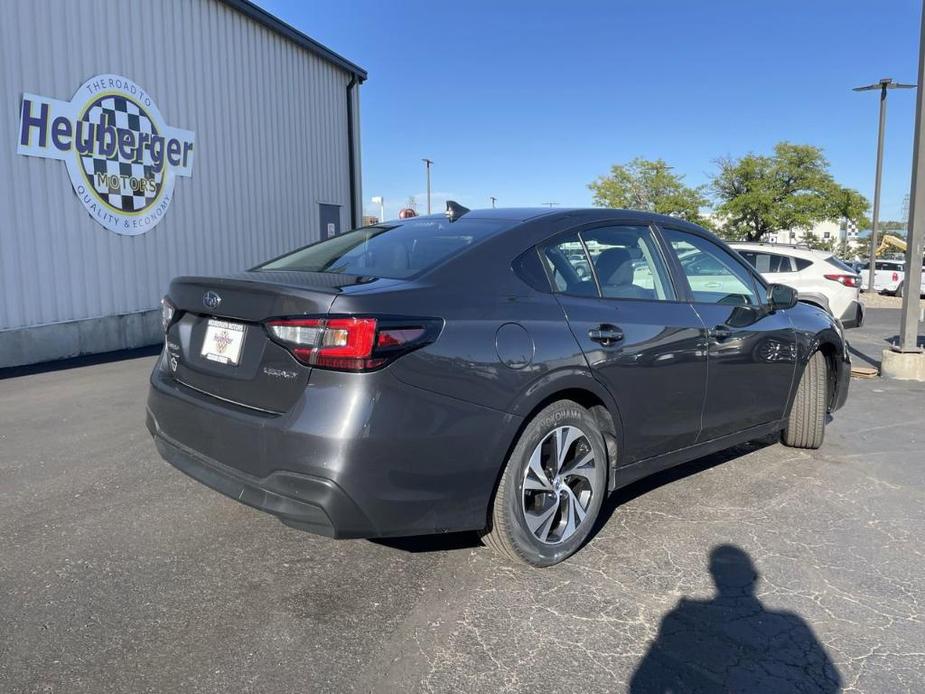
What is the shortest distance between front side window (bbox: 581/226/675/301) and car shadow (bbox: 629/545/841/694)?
57.0 inches

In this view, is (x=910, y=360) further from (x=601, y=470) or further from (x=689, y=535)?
(x=601, y=470)

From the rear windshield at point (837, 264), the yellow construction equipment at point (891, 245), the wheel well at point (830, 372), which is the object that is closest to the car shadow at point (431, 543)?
the wheel well at point (830, 372)

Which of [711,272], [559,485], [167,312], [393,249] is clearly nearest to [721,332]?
[711,272]

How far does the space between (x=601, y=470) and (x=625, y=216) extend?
1380 mm

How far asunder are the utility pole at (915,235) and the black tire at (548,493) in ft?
20.6

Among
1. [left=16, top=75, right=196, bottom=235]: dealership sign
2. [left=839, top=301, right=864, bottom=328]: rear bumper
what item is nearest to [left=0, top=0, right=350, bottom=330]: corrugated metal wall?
[left=16, top=75, right=196, bottom=235]: dealership sign

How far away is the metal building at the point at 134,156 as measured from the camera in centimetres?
841

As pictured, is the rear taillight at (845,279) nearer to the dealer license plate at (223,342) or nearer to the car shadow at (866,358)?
the car shadow at (866,358)

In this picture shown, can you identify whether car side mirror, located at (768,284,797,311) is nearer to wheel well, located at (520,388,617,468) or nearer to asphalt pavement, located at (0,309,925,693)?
asphalt pavement, located at (0,309,925,693)

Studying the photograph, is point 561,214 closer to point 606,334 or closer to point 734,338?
point 606,334

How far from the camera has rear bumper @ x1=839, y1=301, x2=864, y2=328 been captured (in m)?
11.2

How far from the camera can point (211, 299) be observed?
2.93 m

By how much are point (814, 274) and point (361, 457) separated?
1092cm

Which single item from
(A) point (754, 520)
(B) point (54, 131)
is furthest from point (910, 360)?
(B) point (54, 131)
